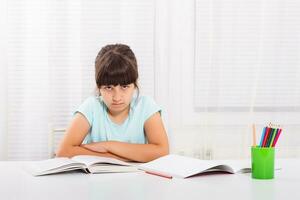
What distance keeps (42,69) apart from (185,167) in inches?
56.6

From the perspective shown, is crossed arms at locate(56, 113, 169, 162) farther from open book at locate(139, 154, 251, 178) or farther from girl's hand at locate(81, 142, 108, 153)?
open book at locate(139, 154, 251, 178)

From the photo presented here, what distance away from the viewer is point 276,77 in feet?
9.27

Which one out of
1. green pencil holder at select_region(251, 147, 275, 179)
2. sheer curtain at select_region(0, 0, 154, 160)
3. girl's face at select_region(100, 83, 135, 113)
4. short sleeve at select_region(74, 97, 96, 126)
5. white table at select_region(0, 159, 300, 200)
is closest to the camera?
white table at select_region(0, 159, 300, 200)

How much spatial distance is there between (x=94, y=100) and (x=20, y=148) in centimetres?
76

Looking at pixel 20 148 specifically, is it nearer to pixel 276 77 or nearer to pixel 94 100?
pixel 94 100

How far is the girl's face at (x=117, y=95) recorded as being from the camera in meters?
1.97

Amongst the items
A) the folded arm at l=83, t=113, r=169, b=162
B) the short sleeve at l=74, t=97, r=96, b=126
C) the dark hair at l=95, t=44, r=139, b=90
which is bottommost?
the folded arm at l=83, t=113, r=169, b=162

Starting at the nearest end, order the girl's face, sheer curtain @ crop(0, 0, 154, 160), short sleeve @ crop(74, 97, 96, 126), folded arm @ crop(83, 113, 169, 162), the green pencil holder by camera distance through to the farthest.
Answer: the green pencil holder
folded arm @ crop(83, 113, 169, 162)
the girl's face
short sleeve @ crop(74, 97, 96, 126)
sheer curtain @ crop(0, 0, 154, 160)

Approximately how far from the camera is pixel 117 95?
1.96 meters

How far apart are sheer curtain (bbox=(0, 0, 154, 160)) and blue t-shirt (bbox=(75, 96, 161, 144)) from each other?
1.93ft

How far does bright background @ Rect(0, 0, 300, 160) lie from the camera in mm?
2676

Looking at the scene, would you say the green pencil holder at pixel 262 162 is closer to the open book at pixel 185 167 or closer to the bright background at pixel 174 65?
the open book at pixel 185 167

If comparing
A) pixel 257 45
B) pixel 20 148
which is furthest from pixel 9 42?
pixel 257 45

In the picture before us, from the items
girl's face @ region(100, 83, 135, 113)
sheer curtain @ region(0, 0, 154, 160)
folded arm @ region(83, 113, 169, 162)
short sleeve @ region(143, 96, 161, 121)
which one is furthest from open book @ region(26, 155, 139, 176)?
sheer curtain @ region(0, 0, 154, 160)
